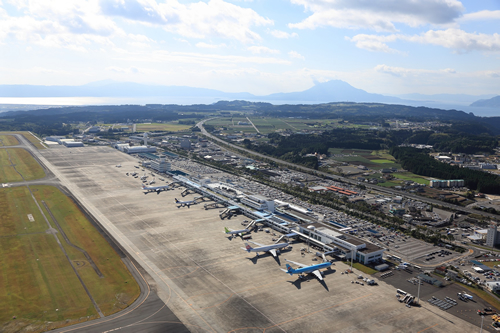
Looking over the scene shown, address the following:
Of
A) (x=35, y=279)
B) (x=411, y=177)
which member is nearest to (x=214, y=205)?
(x=35, y=279)

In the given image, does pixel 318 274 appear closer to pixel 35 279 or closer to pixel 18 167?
pixel 35 279

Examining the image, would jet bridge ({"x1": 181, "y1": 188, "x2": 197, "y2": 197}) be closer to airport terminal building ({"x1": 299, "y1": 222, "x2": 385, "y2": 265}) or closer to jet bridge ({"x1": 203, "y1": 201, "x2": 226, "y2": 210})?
jet bridge ({"x1": 203, "y1": 201, "x2": 226, "y2": 210})

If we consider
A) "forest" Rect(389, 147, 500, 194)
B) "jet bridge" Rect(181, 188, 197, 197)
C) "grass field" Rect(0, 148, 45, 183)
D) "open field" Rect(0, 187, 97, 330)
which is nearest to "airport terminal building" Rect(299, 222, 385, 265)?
"open field" Rect(0, 187, 97, 330)

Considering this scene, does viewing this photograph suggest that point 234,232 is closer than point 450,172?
Yes

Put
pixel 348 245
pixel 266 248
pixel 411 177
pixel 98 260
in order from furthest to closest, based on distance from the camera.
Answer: pixel 411 177 < pixel 348 245 < pixel 266 248 < pixel 98 260

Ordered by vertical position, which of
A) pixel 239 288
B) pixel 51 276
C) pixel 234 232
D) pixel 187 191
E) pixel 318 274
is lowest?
pixel 239 288

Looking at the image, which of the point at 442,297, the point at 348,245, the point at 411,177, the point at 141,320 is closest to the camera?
the point at 141,320

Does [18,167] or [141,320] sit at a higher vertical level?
[18,167]
